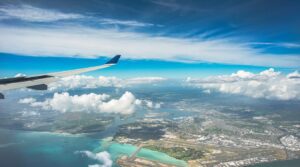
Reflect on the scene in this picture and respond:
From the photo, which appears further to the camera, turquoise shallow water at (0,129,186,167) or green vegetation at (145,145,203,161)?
green vegetation at (145,145,203,161)

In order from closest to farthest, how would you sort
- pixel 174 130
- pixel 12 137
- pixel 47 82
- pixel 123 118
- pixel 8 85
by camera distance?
1. pixel 8 85
2. pixel 47 82
3. pixel 12 137
4. pixel 174 130
5. pixel 123 118

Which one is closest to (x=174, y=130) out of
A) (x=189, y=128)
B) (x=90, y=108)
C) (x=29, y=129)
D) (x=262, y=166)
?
(x=189, y=128)

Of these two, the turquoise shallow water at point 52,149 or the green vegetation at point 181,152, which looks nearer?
the turquoise shallow water at point 52,149

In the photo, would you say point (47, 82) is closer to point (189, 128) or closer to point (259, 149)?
point (259, 149)

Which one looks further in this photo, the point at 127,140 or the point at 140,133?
the point at 140,133
